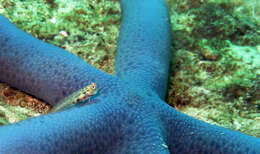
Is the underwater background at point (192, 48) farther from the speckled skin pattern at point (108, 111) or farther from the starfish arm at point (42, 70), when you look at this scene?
the speckled skin pattern at point (108, 111)

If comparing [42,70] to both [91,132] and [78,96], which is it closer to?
[78,96]

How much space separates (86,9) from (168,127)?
77.0 inches

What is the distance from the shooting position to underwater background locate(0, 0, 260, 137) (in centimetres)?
250

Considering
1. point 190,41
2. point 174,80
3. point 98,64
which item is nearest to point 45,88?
point 98,64

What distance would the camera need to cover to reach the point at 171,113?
185 centimetres

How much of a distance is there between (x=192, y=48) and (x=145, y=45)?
2.97ft

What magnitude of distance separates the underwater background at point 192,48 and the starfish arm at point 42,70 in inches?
7.9

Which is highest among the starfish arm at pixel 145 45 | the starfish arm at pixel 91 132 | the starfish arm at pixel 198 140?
the starfish arm at pixel 145 45

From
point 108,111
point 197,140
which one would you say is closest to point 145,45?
point 108,111

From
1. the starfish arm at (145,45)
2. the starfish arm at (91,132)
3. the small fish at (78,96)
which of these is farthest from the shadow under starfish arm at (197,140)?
the small fish at (78,96)

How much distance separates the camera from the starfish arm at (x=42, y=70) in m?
1.90

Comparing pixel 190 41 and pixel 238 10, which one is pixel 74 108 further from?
pixel 238 10

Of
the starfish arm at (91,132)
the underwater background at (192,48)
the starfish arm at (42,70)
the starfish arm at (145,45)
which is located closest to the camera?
the starfish arm at (91,132)

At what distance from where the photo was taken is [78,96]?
171 cm
